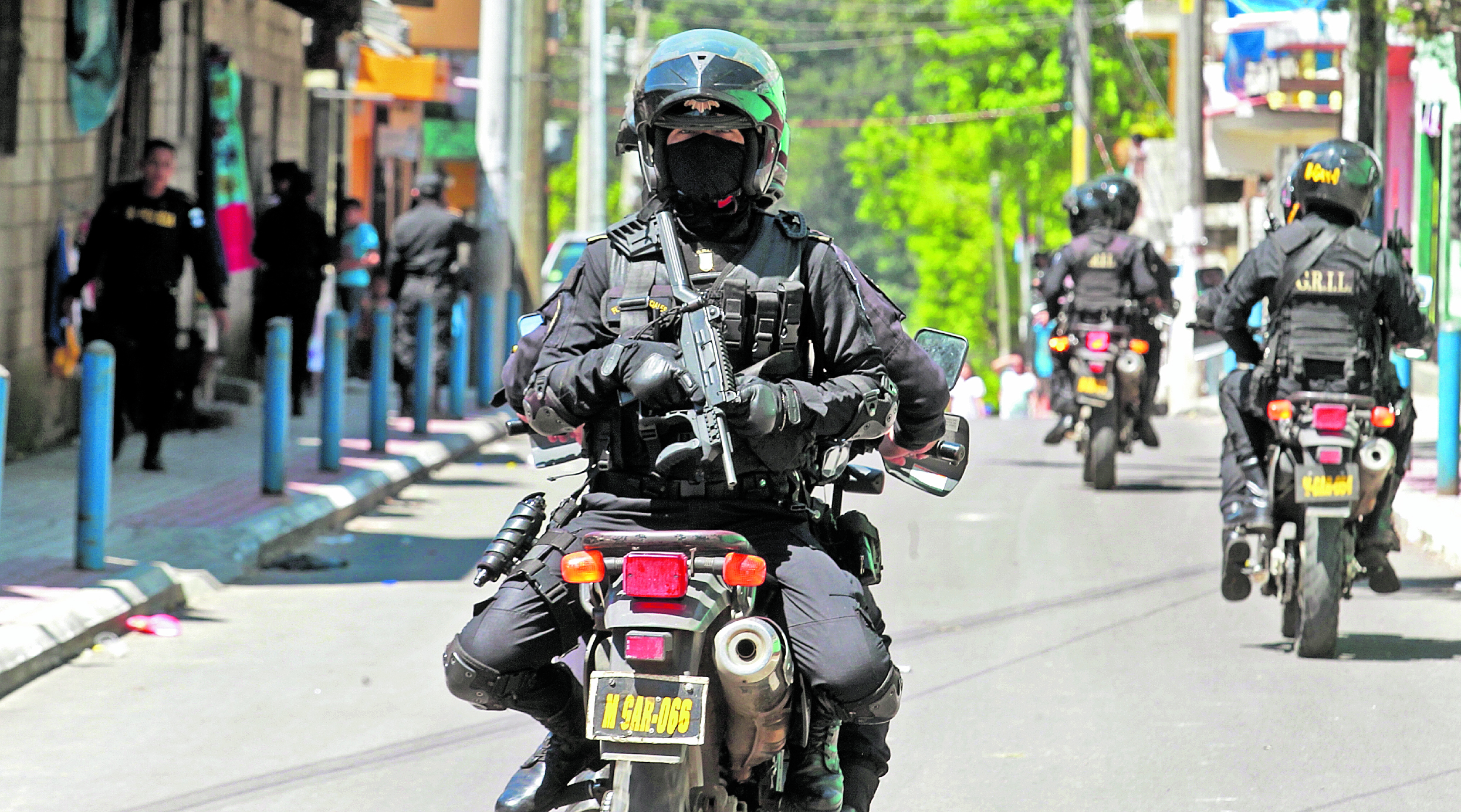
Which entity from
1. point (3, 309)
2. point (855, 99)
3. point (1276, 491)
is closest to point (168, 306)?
point (3, 309)

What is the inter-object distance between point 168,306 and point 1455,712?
8348 millimetres

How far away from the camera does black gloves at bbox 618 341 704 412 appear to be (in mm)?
3986

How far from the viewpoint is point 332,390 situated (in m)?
13.2

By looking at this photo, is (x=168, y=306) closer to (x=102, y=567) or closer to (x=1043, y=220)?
(x=102, y=567)

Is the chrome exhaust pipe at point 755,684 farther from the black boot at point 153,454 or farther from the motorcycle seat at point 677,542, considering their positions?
the black boot at point 153,454

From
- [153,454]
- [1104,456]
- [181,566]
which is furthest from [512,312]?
[181,566]

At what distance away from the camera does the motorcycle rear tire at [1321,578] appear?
7.79m

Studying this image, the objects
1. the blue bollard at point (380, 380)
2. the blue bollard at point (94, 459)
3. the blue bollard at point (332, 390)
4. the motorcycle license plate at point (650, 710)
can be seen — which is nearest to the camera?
the motorcycle license plate at point (650, 710)

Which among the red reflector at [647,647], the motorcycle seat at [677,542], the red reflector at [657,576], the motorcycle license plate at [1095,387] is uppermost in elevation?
the motorcycle license plate at [1095,387]

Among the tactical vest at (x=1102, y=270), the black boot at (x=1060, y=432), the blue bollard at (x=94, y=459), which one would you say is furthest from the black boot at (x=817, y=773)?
the black boot at (x=1060, y=432)

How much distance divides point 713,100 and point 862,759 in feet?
4.68

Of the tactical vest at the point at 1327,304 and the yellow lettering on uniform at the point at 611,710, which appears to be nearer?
the yellow lettering on uniform at the point at 611,710

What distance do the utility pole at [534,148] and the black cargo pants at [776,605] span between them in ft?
56.1

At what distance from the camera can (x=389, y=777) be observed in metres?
6.18
